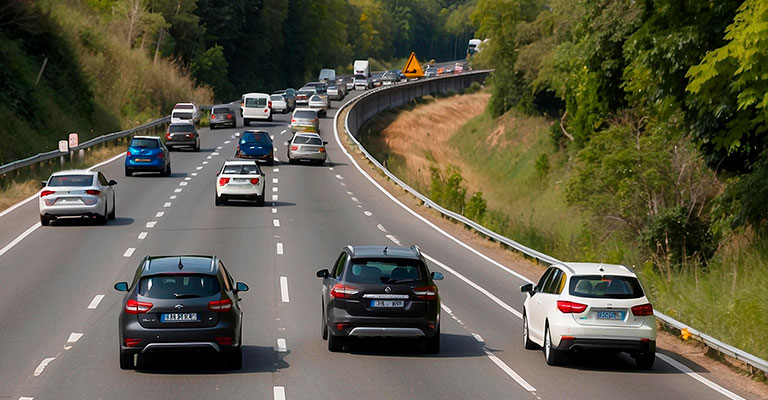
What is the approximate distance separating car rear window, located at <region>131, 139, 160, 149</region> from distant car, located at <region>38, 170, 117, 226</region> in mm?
13323

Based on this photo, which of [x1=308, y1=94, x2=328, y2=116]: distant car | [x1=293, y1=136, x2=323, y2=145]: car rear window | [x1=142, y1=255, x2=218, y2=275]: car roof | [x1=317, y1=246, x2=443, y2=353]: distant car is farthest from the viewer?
[x1=308, y1=94, x2=328, y2=116]: distant car

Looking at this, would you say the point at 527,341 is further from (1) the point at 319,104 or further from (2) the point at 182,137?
(1) the point at 319,104

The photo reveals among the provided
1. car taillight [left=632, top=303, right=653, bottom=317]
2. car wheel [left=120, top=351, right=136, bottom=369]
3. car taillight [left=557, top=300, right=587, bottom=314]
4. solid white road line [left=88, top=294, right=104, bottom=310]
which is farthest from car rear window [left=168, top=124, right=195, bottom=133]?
car taillight [left=632, top=303, right=653, bottom=317]

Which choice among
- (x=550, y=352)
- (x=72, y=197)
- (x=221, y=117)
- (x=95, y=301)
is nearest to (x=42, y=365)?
(x=95, y=301)

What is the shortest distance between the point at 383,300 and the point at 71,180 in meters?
18.2

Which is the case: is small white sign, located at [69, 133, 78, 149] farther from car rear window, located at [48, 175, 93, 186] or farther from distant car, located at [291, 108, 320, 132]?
distant car, located at [291, 108, 320, 132]

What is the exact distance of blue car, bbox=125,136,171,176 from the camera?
45125 millimetres

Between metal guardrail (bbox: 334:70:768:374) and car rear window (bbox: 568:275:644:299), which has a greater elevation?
car rear window (bbox: 568:275:644:299)

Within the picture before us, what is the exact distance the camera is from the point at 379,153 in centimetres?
7469

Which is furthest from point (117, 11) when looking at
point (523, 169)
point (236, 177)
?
point (236, 177)

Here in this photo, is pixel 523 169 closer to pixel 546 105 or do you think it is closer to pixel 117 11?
pixel 546 105

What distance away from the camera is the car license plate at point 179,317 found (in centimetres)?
1430

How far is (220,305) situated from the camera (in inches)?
571

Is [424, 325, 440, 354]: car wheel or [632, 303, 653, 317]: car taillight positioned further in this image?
[424, 325, 440, 354]: car wheel
